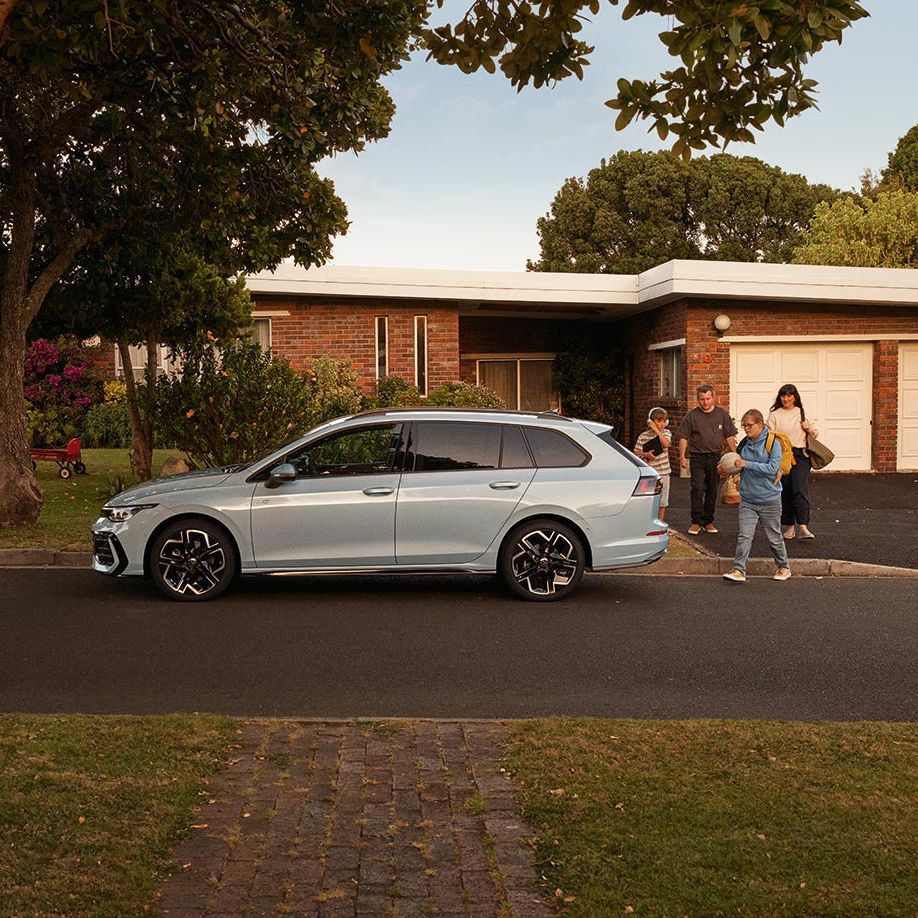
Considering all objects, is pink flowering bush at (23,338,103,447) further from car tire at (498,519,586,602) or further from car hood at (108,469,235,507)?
car tire at (498,519,586,602)

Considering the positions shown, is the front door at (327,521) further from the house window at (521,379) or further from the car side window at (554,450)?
the house window at (521,379)

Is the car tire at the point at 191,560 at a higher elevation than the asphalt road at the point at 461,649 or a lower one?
higher

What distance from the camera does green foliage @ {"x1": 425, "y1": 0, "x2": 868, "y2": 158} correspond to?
185 inches

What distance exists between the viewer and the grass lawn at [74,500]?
1251 cm

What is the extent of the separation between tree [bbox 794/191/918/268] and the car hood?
38419 millimetres

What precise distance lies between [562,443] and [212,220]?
6604mm

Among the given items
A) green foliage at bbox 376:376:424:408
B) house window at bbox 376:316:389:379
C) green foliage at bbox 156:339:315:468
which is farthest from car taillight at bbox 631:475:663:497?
house window at bbox 376:316:389:379

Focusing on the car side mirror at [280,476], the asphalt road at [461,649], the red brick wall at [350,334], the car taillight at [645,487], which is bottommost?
the asphalt road at [461,649]

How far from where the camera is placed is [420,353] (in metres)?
22.2

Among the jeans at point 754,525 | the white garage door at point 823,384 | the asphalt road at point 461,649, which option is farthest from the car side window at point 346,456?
the white garage door at point 823,384

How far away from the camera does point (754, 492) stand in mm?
10711

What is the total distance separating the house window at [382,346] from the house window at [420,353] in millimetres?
567

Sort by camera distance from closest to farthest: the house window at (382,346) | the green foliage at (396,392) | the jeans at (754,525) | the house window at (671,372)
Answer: the jeans at (754,525) → the green foliage at (396,392) → the house window at (671,372) → the house window at (382,346)

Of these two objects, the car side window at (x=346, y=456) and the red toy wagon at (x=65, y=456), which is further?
the red toy wagon at (x=65, y=456)
